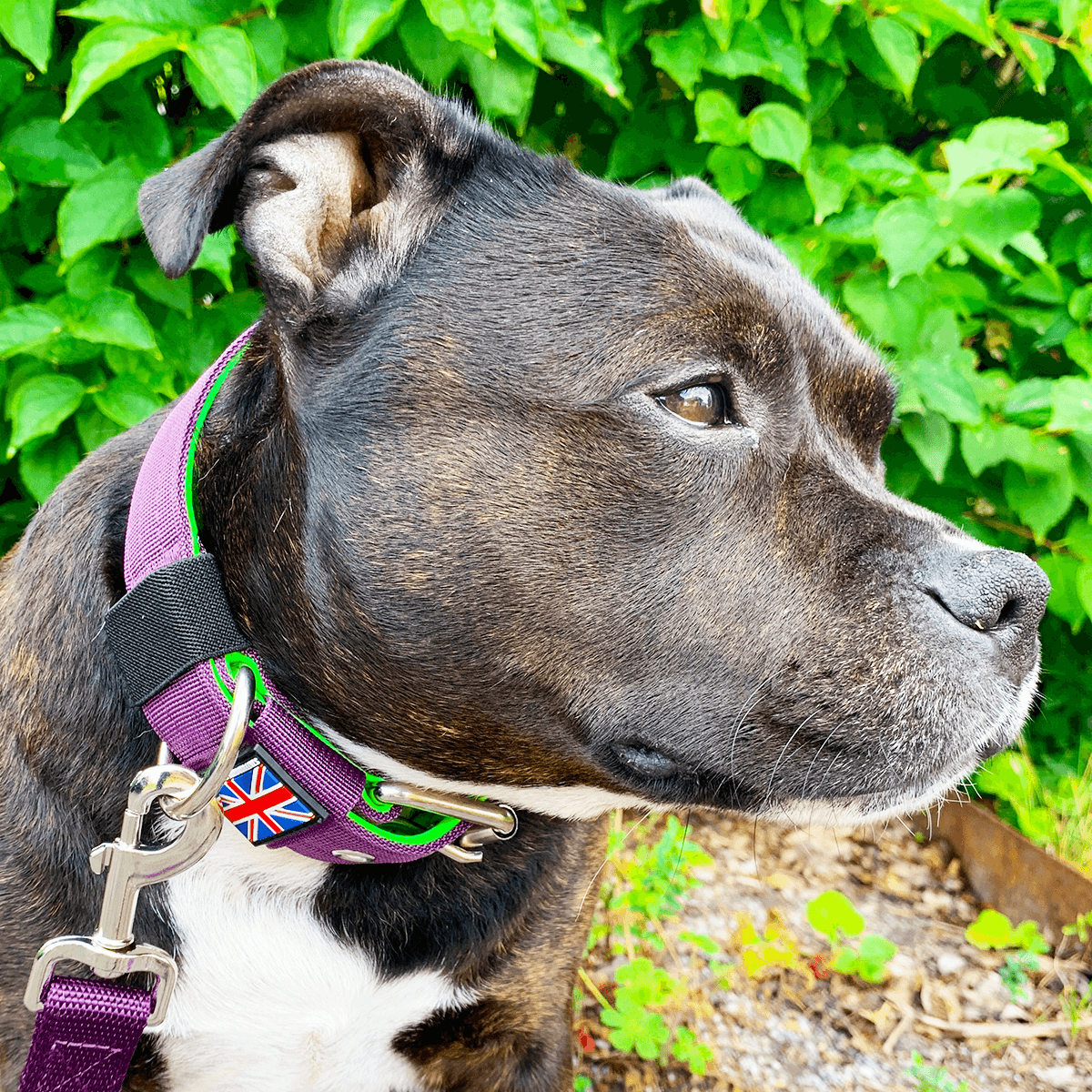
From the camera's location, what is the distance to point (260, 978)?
76.0 inches

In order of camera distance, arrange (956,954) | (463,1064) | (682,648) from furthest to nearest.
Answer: (956,954)
(463,1064)
(682,648)

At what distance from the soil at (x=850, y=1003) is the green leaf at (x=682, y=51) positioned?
7.38 feet

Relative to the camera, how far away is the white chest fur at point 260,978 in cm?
190

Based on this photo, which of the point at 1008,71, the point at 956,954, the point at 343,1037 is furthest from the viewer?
the point at 1008,71

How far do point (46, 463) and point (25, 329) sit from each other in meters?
0.43

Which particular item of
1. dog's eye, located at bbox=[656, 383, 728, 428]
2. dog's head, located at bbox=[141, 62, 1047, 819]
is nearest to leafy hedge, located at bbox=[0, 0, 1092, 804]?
dog's head, located at bbox=[141, 62, 1047, 819]

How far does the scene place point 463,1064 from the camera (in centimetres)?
215

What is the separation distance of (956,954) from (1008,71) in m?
3.06

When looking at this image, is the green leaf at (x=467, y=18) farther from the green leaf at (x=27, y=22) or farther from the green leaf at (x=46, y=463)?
the green leaf at (x=46, y=463)

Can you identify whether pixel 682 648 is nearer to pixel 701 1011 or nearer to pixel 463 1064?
pixel 463 1064

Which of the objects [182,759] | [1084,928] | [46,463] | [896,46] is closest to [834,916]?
[1084,928]

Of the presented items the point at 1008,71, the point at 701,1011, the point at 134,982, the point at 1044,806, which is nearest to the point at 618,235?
the point at 134,982

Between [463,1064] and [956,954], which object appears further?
[956,954]

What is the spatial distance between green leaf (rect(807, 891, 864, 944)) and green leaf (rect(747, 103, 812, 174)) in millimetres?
1944
